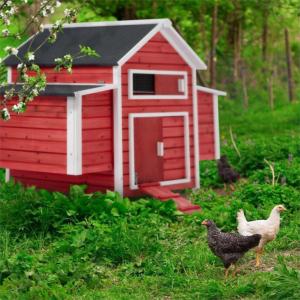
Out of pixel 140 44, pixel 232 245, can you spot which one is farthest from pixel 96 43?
pixel 232 245

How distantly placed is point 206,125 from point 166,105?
153 cm

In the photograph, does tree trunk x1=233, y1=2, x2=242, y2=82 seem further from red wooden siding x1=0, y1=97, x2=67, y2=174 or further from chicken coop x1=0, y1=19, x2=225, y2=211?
red wooden siding x1=0, y1=97, x2=67, y2=174

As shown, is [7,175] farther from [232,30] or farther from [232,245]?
[232,30]

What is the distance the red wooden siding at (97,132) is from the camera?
14.1 meters

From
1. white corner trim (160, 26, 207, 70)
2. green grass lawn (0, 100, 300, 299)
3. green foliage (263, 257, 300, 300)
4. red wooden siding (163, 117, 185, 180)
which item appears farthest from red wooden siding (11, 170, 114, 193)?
green foliage (263, 257, 300, 300)

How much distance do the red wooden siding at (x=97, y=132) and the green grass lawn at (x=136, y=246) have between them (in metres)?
0.60

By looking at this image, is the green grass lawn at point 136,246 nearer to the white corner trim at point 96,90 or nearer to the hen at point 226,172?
the hen at point 226,172

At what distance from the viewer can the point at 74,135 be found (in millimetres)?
13898

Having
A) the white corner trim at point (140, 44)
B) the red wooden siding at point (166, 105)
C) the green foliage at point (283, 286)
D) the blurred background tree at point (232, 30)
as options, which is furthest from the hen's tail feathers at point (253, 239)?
the blurred background tree at point (232, 30)

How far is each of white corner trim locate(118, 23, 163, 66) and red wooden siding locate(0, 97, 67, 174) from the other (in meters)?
1.38

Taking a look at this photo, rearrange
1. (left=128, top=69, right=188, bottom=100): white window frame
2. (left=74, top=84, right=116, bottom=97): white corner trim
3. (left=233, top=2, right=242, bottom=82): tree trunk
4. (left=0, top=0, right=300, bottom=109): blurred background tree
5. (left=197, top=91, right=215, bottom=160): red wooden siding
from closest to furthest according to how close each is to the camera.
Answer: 1. (left=74, top=84, right=116, bottom=97): white corner trim
2. (left=128, top=69, right=188, bottom=100): white window frame
3. (left=197, top=91, right=215, bottom=160): red wooden siding
4. (left=0, top=0, right=300, bottom=109): blurred background tree
5. (left=233, top=2, right=242, bottom=82): tree trunk

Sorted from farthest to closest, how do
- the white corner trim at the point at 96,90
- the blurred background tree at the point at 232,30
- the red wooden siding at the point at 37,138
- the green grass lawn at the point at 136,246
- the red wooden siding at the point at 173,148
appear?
the blurred background tree at the point at 232,30 → the red wooden siding at the point at 173,148 → the red wooden siding at the point at 37,138 → the white corner trim at the point at 96,90 → the green grass lawn at the point at 136,246

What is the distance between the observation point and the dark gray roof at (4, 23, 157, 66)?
1477 cm

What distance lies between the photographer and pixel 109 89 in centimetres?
1452
